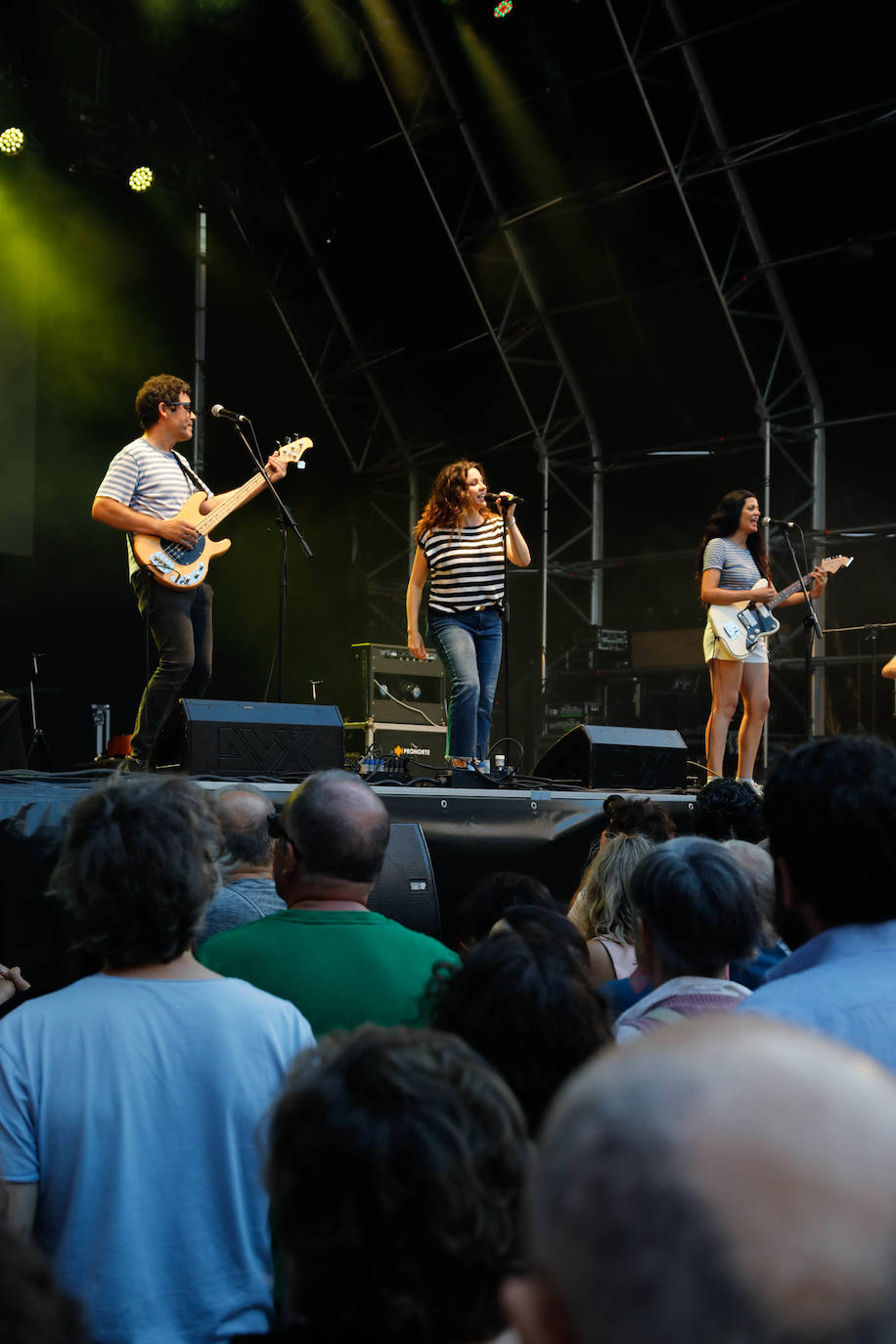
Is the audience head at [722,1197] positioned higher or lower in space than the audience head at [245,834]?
higher

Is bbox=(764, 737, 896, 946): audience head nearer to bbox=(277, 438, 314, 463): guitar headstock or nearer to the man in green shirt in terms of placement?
the man in green shirt

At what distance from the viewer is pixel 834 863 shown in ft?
5.16

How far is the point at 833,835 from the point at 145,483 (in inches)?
176

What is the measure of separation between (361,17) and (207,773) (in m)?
7.06

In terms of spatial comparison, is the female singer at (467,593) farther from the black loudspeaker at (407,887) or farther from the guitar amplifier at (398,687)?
the guitar amplifier at (398,687)

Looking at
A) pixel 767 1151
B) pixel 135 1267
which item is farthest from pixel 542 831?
pixel 767 1151

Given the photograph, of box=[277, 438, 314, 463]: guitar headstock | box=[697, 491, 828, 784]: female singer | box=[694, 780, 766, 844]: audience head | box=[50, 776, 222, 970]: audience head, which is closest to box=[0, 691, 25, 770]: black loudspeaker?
box=[277, 438, 314, 463]: guitar headstock

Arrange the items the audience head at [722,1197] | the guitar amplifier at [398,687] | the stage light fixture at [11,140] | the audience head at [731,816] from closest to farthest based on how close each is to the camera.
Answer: the audience head at [722,1197] → the audience head at [731,816] → the stage light fixture at [11,140] → the guitar amplifier at [398,687]

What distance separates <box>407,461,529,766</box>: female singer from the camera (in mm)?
5984

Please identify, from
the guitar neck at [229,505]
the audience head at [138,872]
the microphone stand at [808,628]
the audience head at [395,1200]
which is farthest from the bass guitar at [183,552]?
the audience head at [395,1200]

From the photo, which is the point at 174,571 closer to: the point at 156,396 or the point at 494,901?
the point at 156,396

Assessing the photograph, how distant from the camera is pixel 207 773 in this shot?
4.65m

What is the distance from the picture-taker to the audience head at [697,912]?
1.91m

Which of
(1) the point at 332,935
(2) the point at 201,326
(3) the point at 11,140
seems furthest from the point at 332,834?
(2) the point at 201,326
